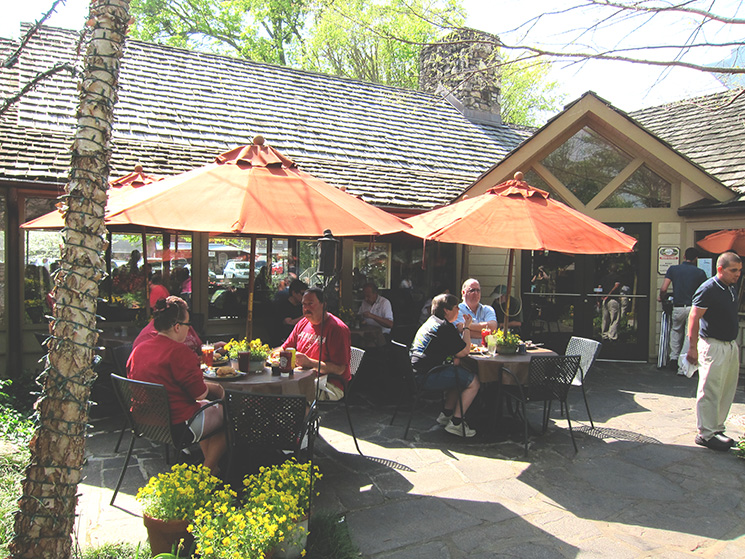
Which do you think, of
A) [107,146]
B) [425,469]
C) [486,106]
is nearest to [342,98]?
[486,106]

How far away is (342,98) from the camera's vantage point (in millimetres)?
13039

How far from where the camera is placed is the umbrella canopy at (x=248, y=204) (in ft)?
11.9

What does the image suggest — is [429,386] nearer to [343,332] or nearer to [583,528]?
[343,332]

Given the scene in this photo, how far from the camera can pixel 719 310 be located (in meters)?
5.09

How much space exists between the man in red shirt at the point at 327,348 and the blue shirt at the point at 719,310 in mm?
3492

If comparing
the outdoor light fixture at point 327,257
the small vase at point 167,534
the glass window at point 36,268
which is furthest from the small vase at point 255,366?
the glass window at point 36,268

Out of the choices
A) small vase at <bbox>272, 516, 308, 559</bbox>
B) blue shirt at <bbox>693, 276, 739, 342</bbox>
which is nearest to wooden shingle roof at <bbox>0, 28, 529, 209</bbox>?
blue shirt at <bbox>693, 276, 739, 342</bbox>

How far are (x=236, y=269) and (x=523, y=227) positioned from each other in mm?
5423

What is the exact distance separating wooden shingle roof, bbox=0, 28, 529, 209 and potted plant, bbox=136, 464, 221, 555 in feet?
17.7

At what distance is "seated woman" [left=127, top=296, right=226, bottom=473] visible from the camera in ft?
12.3

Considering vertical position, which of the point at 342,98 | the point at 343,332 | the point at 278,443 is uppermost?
the point at 342,98

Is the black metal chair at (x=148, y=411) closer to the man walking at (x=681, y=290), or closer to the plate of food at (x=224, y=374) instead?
the plate of food at (x=224, y=374)

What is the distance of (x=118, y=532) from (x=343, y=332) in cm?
229

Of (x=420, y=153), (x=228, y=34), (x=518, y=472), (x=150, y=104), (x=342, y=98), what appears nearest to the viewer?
(x=518, y=472)
